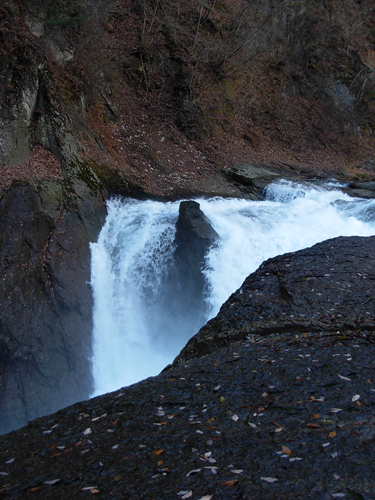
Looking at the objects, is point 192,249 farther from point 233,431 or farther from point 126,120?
point 126,120

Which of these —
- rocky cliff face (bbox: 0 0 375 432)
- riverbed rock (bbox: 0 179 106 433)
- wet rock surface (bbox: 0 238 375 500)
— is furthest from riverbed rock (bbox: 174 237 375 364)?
rocky cliff face (bbox: 0 0 375 432)

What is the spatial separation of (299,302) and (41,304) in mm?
5824

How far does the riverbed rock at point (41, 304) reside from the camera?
7.30 metres

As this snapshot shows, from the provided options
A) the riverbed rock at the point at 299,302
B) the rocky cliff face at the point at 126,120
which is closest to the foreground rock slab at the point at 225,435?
the riverbed rock at the point at 299,302

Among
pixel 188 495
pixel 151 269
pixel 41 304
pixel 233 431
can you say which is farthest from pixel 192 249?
pixel 188 495

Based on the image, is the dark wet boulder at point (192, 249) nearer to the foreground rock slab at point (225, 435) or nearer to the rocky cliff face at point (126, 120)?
the rocky cliff face at point (126, 120)

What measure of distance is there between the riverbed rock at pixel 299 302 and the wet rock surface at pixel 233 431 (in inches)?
2.2

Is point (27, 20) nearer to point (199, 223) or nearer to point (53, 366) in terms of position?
point (199, 223)

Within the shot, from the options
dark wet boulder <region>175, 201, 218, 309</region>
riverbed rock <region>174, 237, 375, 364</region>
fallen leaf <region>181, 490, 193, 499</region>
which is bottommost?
fallen leaf <region>181, 490, 193, 499</region>

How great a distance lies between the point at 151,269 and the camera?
9.66 meters

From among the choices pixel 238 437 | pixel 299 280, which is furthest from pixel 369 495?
pixel 299 280

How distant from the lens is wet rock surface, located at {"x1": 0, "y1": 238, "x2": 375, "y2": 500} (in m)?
2.23

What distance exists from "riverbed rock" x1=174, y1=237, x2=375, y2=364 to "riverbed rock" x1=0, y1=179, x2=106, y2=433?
390 cm

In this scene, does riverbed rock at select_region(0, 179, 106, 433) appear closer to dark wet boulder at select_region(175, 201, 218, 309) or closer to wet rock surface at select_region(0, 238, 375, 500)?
dark wet boulder at select_region(175, 201, 218, 309)
